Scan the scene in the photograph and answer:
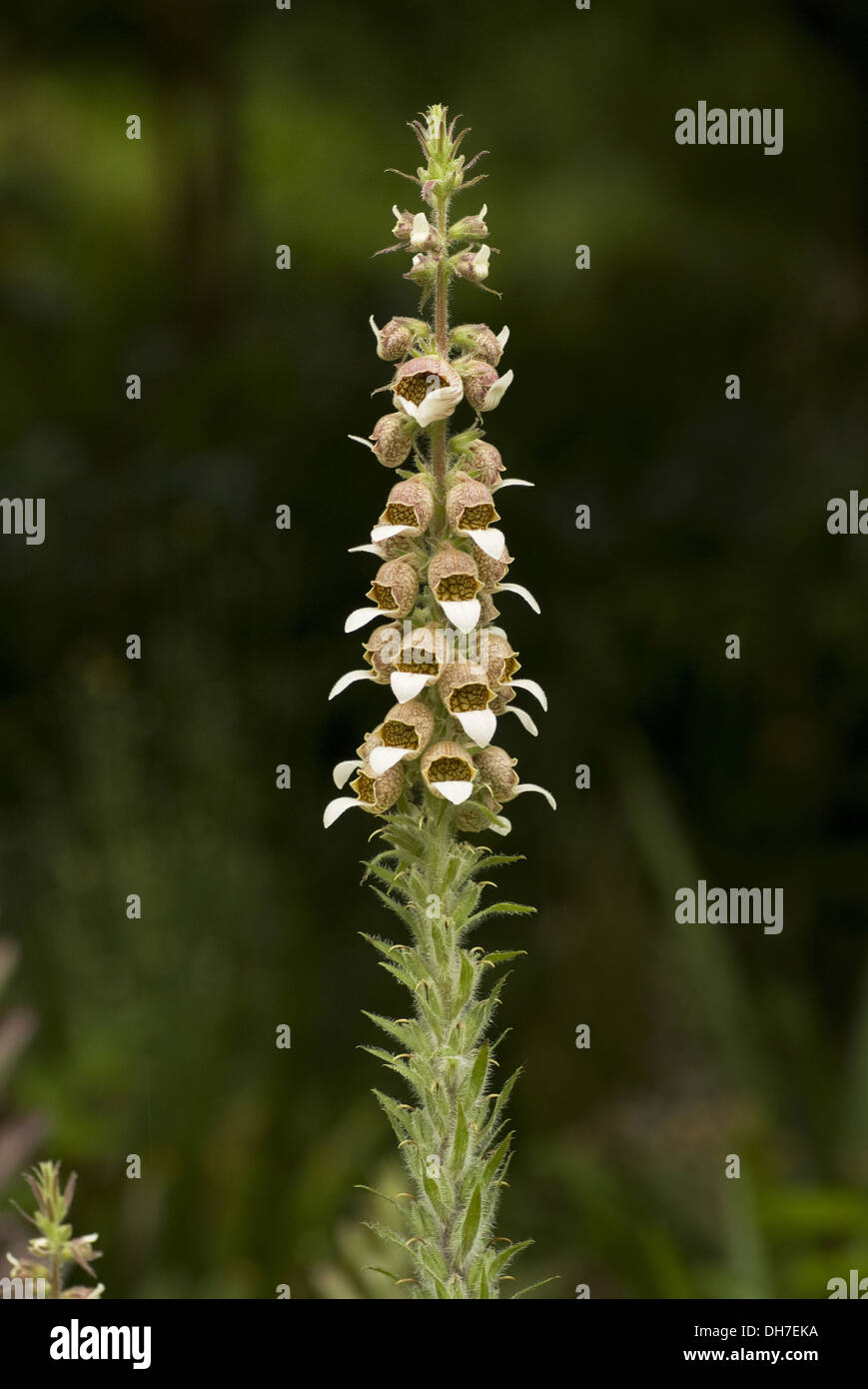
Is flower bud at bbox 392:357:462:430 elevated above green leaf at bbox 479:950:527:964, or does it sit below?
above

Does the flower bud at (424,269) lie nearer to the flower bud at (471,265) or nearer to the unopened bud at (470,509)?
the flower bud at (471,265)

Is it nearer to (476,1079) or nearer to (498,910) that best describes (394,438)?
(498,910)

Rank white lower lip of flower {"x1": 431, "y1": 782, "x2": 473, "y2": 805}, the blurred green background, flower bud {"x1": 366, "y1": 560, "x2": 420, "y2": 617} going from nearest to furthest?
white lower lip of flower {"x1": 431, "y1": 782, "x2": 473, "y2": 805}, flower bud {"x1": 366, "y1": 560, "x2": 420, "y2": 617}, the blurred green background

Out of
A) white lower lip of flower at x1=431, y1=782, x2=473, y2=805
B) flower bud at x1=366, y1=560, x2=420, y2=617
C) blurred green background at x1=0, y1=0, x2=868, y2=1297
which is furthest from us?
blurred green background at x1=0, y1=0, x2=868, y2=1297

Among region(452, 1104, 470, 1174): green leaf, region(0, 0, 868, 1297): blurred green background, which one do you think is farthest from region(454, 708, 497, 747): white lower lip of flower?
region(0, 0, 868, 1297): blurred green background

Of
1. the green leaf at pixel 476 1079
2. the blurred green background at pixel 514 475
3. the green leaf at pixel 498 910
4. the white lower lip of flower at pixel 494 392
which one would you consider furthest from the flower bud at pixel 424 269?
the blurred green background at pixel 514 475

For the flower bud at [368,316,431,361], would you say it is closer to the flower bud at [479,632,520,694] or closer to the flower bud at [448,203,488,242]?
the flower bud at [448,203,488,242]
